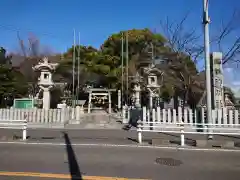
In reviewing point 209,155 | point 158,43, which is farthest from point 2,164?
point 158,43

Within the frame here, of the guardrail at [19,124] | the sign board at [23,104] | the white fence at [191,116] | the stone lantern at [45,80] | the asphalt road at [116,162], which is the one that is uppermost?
the stone lantern at [45,80]

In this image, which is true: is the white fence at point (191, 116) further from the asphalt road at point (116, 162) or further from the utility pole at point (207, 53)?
the asphalt road at point (116, 162)

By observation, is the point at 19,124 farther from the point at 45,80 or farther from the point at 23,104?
the point at 23,104

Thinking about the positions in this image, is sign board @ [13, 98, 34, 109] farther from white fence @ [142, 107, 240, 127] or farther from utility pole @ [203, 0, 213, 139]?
utility pole @ [203, 0, 213, 139]

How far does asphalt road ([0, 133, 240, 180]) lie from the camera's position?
5.61 m

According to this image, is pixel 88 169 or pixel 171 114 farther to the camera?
pixel 171 114

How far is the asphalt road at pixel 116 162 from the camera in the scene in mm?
5609

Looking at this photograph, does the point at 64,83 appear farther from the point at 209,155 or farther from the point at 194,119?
the point at 209,155

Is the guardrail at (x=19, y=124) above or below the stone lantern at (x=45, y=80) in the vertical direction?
below

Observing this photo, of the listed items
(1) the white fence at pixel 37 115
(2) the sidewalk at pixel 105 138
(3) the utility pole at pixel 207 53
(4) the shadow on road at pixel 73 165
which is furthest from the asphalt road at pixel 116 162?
(1) the white fence at pixel 37 115

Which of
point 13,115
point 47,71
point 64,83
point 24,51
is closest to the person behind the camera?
point 13,115

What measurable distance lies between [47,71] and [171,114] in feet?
37.5

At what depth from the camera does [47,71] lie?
2062 cm

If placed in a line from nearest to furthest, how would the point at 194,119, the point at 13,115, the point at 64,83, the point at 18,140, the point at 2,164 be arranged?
1. the point at 2,164
2. the point at 18,140
3. the point at 194,119
4. the point at 13,115
5. the point at 64,83
